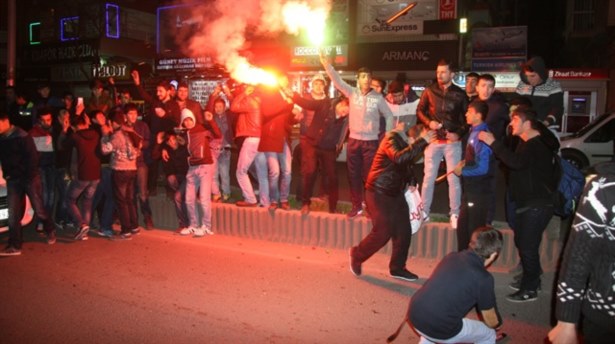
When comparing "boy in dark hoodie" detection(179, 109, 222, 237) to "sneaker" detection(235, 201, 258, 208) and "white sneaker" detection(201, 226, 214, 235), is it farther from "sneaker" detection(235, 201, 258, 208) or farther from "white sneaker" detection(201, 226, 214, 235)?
"sneaker" detection(235, 201, 258, 208)

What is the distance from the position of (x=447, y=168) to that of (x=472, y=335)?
12.4ft

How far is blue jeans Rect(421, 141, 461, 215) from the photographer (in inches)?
286

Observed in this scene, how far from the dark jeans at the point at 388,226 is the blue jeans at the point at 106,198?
4.54 metres

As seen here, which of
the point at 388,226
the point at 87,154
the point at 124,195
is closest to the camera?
the point at 388,226

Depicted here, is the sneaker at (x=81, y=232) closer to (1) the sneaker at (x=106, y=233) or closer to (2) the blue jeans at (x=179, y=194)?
(1) the sneaker at (x=106, y=233)

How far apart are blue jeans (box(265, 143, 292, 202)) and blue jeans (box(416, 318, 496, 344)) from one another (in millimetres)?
4800

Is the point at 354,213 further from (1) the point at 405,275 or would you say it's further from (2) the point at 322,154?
(1) the point at 405,275

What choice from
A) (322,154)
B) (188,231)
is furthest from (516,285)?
(188,231)

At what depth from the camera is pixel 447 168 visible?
24.5 feet

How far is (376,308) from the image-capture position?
5578mm

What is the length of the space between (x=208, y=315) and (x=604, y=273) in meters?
3.85

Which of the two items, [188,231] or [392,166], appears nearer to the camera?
[392,166]

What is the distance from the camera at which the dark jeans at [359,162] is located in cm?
764

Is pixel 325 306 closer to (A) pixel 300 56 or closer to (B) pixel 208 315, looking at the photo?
(B) pixel 208 315
